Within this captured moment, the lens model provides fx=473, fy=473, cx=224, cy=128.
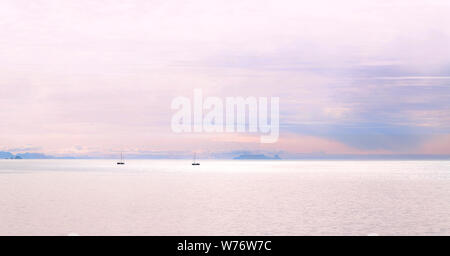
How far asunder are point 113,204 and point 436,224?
154 feet

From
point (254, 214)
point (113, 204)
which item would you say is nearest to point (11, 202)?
point (113, 204)

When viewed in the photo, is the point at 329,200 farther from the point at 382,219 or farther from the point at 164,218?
the point at 164,218

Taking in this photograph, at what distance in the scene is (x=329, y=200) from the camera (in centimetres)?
8662

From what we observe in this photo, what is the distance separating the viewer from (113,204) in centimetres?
7519

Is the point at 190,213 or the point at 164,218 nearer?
the point at 164,218

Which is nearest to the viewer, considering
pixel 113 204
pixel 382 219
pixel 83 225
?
pixel 83 225

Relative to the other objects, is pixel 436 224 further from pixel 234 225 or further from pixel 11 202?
pixel 11 202

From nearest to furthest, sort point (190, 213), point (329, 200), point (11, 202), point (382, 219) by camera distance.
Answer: point (382, 219) → point (190, 213) → point (11, 202) → point (329, 200)

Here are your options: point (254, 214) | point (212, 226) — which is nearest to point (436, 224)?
point (254, 214)
